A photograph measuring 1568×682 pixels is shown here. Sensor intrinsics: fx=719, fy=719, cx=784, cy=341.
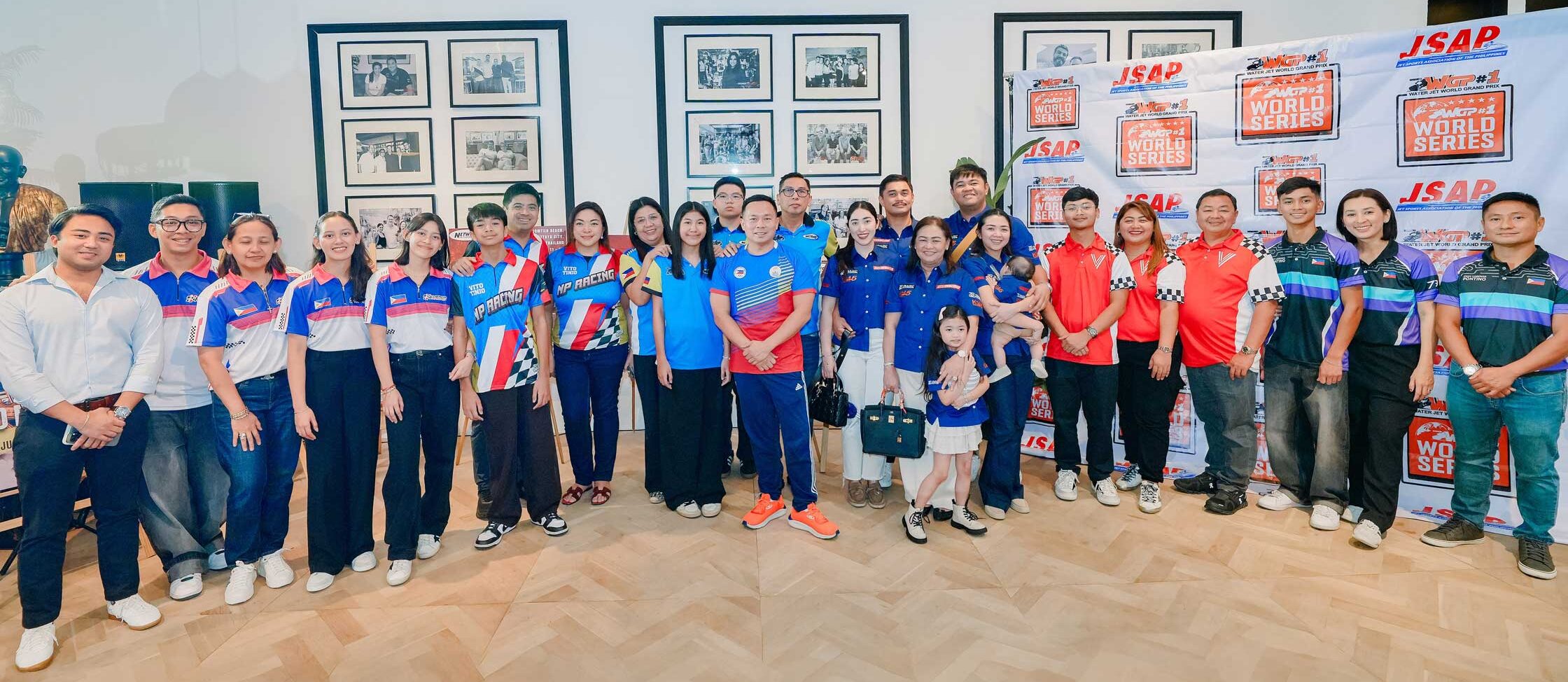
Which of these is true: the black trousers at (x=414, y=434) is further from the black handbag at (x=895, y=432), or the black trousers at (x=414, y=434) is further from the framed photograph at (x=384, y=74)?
the framed photograph at (x=384, y=74)

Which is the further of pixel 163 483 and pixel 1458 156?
pixel 1458 156

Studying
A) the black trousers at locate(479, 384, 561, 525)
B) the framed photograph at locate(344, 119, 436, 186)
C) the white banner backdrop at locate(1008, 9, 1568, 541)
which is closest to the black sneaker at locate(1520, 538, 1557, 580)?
the white banner backdrop at locate(1008, 9, 1568, 541)

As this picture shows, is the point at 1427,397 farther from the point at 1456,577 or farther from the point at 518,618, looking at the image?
the point at 518,618

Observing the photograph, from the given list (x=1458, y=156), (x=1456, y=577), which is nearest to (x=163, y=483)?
(x=1456, y=577)

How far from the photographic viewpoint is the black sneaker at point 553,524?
3352mm

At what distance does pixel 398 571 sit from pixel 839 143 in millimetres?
3694

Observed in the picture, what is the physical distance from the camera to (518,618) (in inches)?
104

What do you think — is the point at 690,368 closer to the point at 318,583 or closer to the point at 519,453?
the point at 519,453

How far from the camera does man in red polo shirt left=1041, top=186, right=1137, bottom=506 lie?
11.8 feet

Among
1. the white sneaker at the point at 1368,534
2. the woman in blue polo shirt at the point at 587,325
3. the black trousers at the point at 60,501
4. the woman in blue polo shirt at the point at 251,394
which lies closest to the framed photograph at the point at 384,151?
the woman in blue polo shirt at the point at 587,325

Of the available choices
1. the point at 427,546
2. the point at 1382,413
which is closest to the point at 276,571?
the point at 427,546

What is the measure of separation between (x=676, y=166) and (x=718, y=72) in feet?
2.31

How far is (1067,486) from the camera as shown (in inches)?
148

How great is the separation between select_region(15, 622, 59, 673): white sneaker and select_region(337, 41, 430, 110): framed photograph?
11.7 ft
